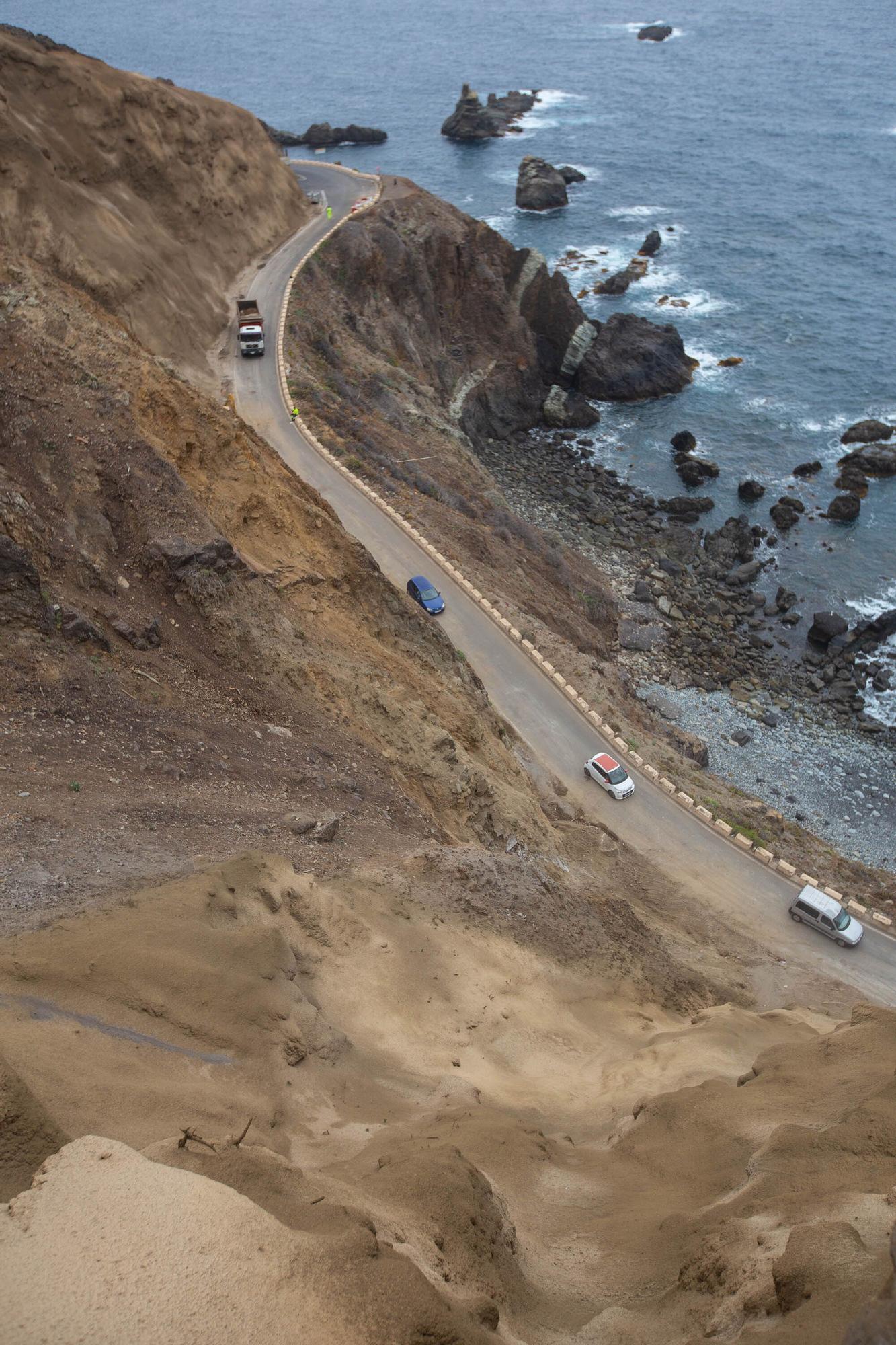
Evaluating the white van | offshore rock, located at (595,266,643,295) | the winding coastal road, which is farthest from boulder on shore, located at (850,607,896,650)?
offshore rock, located at (595,266,643,295)

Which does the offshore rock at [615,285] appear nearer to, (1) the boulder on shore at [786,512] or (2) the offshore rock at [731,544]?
(1) the boulder on shore at [786,512]

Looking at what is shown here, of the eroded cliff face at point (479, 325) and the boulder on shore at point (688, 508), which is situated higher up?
the eroded cliff face at point (479, 325)

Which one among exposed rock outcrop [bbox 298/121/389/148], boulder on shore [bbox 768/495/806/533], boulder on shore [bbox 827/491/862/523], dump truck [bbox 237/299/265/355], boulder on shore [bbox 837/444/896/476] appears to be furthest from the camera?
exposed rock outcrop [bbox 298/121/389/148]

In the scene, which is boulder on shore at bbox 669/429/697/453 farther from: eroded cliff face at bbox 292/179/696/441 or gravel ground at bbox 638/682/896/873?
gravel ground at bbox 638/682/896/873

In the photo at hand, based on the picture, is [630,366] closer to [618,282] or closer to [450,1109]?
[618,282]

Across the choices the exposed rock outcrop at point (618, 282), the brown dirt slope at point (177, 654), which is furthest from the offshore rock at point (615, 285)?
the brown dirt slope at point (177, 654)

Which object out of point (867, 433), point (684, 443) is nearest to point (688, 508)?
point (684, 443)
